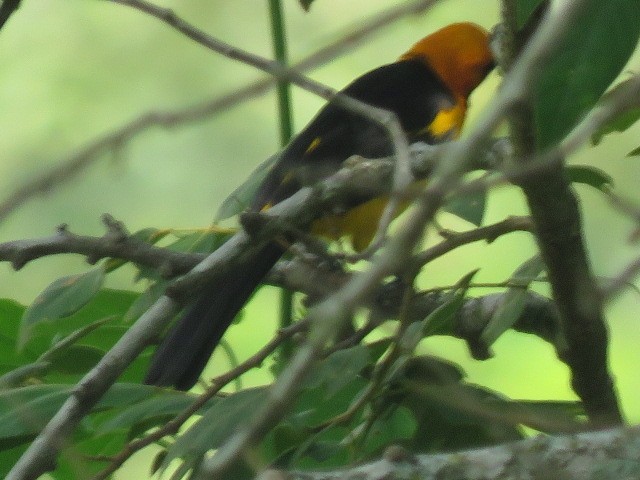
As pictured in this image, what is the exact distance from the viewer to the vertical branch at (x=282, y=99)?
1489 millimetres

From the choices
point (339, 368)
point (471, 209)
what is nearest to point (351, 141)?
point (471, 209)

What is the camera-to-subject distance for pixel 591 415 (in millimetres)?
1254

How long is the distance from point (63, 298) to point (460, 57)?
190 centimetres

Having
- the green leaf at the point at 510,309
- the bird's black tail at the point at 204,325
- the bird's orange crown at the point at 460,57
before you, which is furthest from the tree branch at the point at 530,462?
the bird's orange crown at the point at 460,57

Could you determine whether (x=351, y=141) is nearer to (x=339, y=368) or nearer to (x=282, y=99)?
(x=282, y=99)

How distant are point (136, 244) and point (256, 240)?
0.21 m

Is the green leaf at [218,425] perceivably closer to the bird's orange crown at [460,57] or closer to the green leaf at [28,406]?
the green leaf at [28,406]

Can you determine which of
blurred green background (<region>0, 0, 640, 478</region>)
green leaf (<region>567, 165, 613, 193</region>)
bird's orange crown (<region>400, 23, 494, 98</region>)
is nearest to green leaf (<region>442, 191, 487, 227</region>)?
green leaf (<region>567, 165, 613, 193</region>)

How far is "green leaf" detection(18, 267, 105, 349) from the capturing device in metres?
1.31

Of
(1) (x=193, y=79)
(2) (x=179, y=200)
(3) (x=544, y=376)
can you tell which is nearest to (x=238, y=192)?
(3) (x=544, y=376)

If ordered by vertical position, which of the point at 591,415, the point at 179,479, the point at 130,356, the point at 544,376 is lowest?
the point at 544,376

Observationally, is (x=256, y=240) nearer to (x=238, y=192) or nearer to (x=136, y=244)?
(x=136, y=244)

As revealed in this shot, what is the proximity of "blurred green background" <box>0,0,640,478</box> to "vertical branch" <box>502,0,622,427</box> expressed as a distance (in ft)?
7.63

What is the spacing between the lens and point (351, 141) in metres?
1.98
